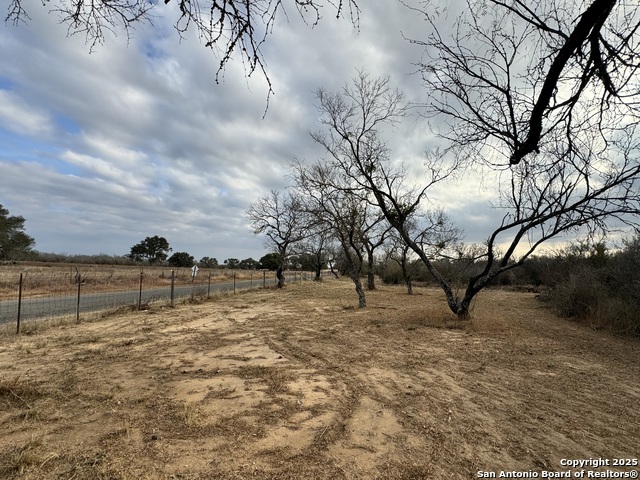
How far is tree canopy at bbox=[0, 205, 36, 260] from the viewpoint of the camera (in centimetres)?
3859

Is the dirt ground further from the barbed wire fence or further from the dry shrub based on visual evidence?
the barbed wire fence

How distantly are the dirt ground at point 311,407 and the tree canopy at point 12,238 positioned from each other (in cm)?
4199

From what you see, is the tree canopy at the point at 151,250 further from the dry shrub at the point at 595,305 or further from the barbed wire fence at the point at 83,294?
the dry shrub at the point at 595,305

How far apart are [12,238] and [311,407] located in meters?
50.8

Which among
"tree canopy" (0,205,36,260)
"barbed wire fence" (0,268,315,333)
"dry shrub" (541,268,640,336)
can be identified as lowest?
"barbed wire fence" (0,268,315,333)

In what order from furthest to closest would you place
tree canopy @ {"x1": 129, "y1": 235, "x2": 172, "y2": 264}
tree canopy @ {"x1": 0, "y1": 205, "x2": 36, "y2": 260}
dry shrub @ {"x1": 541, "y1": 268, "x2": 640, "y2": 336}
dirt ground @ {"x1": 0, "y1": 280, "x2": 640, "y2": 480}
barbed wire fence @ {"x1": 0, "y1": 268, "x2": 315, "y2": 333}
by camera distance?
tree canopy @ {"x1": 129, "y1": 235, "x2": 172, "y2": 264}, tree canopy @ {"x1": 0, "y1": 205, "x2": 36, "y2": 260}, barbed wire fence @ {"x1": 0, "y1": 268, "x2": 315, "y2": 333}, dry shrub @ {"x1": 541, "y1": 268, "x2": 640, "y2": 336}, dirt ground @ {"x1": 0, "y1": 280, "x2": 640, "y2": 480}

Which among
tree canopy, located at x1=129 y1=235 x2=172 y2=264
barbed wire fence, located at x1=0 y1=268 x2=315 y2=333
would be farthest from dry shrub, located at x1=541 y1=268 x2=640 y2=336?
tree canopy, located at x1=129 y1=235 x2=172 y2=264

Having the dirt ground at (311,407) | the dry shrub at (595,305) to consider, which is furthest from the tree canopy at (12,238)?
the dry shrub at (595,305)

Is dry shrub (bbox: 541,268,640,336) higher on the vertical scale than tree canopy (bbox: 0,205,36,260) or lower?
lower

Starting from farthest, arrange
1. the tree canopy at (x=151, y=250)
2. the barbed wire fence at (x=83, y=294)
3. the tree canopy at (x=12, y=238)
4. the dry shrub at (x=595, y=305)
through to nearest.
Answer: the tree canopy at (x=151, y=250)
the tree canopy at (x=12, y=238)
the barbed wire fence at (x=83, y=294)
the dry shrub at (x=595, y=305)

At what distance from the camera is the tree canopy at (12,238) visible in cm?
3859

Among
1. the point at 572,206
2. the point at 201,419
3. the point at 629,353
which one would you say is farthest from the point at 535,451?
the point at 572,206

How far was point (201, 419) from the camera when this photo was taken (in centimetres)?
351

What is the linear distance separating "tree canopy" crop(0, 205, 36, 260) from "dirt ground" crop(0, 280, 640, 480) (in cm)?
4199
